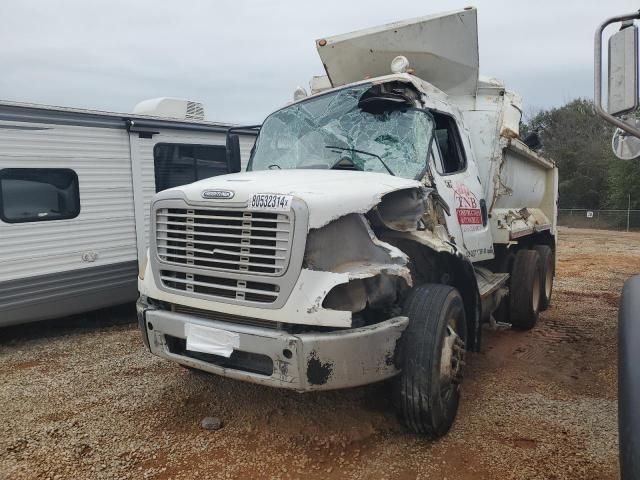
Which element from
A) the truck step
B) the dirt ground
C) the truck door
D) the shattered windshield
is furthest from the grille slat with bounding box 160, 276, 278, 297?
the truck step

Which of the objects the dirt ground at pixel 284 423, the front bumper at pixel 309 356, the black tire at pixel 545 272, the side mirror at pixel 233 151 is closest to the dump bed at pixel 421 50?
the side mirror at pixel 233 151

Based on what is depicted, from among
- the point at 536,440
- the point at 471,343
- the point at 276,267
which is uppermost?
the point at 276,267

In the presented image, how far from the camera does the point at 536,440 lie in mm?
3811

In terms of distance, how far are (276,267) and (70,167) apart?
462 cm

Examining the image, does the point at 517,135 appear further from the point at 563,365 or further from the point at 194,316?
the point at 194,316

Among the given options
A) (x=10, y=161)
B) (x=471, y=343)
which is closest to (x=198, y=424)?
(x=471, y=343)

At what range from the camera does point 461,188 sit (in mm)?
4895

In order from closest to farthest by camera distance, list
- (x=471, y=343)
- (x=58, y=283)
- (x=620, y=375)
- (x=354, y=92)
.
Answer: (x=620, y=375) < (x=471, y=343) < (x=354, y=92) < (x=58, y=283)

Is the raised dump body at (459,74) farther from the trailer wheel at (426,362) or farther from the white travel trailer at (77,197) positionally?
the trailer wheel at (426,362)

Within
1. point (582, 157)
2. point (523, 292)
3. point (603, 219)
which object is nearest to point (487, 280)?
point (523, 292)

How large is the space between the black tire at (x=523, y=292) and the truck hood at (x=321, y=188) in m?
3.39

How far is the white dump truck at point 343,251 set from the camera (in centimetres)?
330

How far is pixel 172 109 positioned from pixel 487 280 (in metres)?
5.46

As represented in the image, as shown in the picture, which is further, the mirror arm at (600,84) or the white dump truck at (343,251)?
the white dump truck at (343,251)
